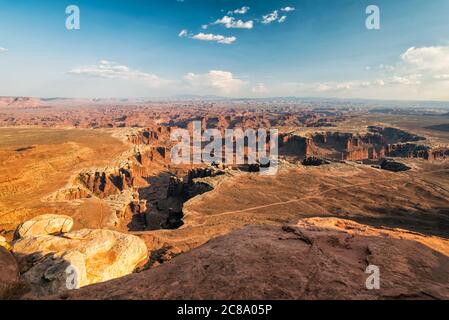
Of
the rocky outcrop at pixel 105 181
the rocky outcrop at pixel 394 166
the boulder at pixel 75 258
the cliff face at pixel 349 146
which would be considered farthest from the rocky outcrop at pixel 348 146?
the boulder at pixel 75 258

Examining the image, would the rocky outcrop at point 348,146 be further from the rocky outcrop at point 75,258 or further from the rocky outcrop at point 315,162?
the rocky outcrop at point 75,258

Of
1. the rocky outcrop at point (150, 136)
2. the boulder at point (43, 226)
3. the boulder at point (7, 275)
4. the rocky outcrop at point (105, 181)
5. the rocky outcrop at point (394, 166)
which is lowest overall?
the rocky outcrop at point (105, 181)

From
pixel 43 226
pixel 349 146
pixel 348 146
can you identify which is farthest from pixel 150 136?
pixel 43 226

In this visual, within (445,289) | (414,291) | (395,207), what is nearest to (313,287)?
(414,291)

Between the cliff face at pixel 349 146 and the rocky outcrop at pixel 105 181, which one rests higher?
the cliff face at pixel 349 146

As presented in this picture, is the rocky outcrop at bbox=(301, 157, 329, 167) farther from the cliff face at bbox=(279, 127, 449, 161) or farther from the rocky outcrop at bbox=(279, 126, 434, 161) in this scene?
the cliff face at bbox=(279, 127, 449, 161)

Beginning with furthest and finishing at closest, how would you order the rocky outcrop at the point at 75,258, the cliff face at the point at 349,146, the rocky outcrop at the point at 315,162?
the cliff face at the point at 349,146, the rocky outcrop at the point at 315,162, the rocky outcrop at the point at 75,258
